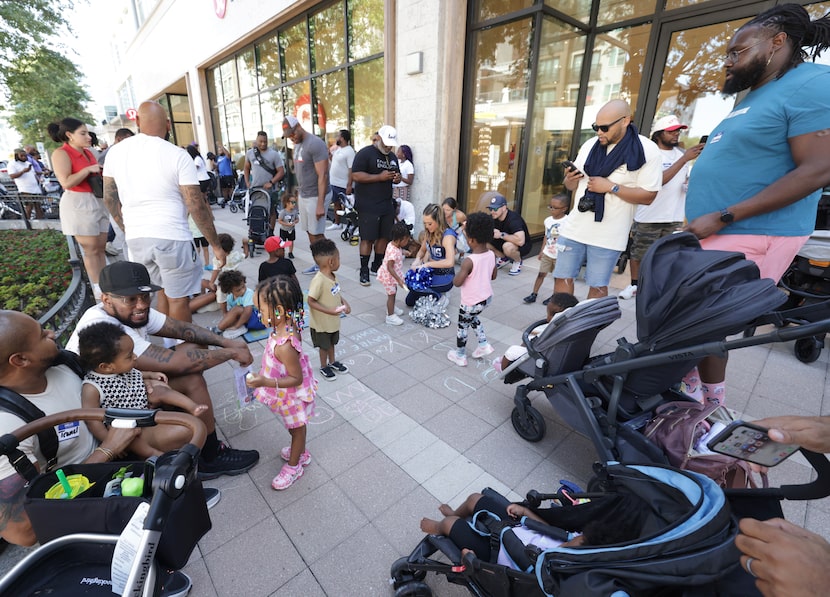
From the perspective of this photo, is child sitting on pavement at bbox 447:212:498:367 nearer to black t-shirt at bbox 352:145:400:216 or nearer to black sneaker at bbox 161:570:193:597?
black t-shirt at bbox 352:145:400:216

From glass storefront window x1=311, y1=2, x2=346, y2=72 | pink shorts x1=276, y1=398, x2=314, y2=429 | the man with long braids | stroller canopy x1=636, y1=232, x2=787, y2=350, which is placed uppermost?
glass storefront window x1=311, y1=2, x2=346, y2=72

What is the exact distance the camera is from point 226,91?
47.9ft

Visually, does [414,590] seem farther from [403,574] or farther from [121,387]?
[121,387]

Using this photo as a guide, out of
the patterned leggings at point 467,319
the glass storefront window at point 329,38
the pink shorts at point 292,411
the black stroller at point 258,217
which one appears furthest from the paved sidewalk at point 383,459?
the glass storefront window at point 329,38

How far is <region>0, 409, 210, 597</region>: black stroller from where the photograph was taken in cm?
113

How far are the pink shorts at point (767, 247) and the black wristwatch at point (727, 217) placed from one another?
0.50 ft

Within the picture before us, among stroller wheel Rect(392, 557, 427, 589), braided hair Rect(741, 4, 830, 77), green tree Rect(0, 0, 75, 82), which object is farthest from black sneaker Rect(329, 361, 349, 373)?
green tree Rect(0, 0, 75, 82)

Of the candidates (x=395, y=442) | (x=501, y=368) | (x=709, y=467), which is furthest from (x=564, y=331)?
(x=395, y=442)

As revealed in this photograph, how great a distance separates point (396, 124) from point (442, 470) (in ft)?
21.0

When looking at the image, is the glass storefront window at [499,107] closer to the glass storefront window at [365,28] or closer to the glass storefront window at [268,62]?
the glass storefront window at [365,28]

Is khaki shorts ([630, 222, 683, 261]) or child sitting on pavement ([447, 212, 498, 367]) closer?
child sitting on pavement ([447, 212, 498, 367])

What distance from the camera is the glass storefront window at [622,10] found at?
6145mm

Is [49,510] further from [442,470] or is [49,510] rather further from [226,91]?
[226,91]

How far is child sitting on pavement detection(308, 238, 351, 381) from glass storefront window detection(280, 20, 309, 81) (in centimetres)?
925
